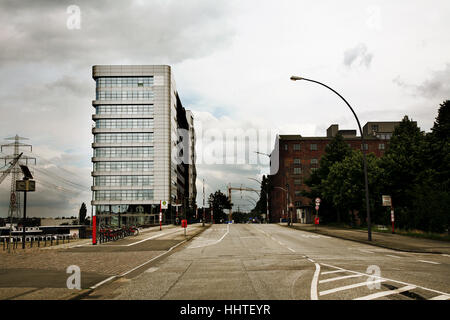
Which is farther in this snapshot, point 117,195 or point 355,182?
point 117,195

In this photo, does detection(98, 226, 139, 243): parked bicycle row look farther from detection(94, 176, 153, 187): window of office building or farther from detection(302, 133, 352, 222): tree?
detection(94, 176, 153, 187): window of office building

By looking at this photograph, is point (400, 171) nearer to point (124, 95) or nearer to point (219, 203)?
point (124, 95)

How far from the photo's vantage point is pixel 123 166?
91500mm

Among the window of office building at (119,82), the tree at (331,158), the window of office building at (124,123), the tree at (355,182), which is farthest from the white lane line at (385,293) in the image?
the window of office building at (119,82)

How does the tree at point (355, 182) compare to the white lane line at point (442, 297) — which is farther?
the tree at point (355, 182)

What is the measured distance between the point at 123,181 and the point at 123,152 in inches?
271

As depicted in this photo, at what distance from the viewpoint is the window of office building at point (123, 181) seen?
3570 inches

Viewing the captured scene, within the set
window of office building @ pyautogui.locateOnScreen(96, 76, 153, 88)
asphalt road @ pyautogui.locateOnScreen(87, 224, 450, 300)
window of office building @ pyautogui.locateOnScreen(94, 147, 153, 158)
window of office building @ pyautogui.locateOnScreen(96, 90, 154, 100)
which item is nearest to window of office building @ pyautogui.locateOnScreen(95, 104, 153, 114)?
window of office building @ pyautogui.locateOnScreen(96, 90, 154, 100)

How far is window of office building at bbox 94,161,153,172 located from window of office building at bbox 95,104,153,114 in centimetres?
1206

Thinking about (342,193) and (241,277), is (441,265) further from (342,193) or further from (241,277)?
(342,193)

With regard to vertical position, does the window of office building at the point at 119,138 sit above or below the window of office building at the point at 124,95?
below

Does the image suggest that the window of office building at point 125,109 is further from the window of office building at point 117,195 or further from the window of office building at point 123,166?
the window of office building at point 117,195

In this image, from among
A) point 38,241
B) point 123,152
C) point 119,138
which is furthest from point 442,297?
point 119,138
